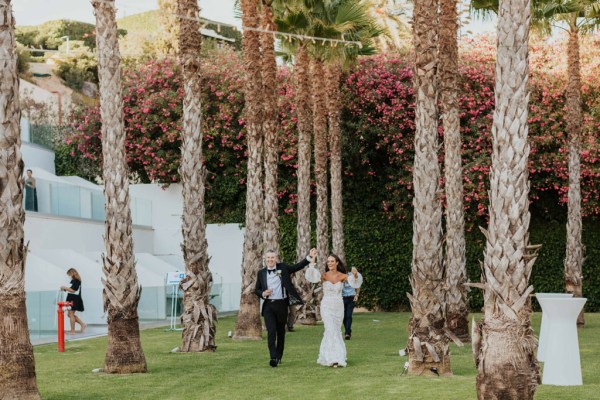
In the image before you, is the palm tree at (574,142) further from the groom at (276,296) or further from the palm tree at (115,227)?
the palm tree at (115,227)

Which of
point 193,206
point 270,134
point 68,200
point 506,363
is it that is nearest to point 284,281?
point 193,206

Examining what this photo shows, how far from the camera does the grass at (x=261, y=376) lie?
12977 millimetres

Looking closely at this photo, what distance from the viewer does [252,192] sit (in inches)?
917

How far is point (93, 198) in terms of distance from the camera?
35.5m

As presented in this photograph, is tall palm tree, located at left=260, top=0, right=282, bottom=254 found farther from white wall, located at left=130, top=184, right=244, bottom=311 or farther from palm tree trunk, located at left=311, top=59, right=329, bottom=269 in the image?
white wall, located at left=130, top=184, right=244, bottom=311

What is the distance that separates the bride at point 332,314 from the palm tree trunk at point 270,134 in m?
8.12

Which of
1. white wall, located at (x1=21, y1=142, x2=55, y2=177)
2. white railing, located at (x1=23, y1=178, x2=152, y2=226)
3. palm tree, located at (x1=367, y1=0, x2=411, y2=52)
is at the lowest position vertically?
white railing, located at (x1=23, y1=178, x2=152, y2=226)

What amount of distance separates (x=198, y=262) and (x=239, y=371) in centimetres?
400

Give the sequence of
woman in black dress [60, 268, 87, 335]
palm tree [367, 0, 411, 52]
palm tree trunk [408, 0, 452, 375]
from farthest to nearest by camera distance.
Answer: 1. palm tree [367, 0, 411, 52]
2. woman in black dress [60, 268, 87, 335]
3. palm tree trunk [408, 0, 452, 375]

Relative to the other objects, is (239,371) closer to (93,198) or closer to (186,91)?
(186,91)

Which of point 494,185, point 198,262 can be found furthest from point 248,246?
point 494,185

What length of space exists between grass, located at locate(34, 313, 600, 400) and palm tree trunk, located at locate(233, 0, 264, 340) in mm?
944

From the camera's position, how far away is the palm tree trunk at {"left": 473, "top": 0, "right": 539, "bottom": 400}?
1095 centimetres

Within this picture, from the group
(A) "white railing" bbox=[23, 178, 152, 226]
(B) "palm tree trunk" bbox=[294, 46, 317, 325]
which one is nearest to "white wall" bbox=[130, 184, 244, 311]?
(A) "white railing" bbox=[23, 178, 152, 226]
